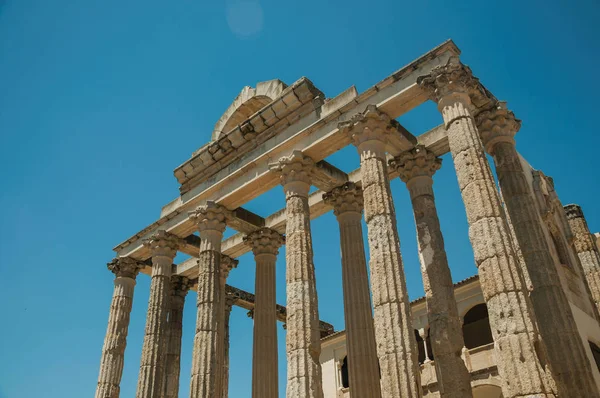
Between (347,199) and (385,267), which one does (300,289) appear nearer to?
(385,267)

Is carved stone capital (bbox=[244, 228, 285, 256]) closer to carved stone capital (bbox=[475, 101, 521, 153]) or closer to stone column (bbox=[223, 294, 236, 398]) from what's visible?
stone column (bbox=[223, 294, 236, 398])

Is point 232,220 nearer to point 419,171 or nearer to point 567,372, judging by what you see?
point 419,171

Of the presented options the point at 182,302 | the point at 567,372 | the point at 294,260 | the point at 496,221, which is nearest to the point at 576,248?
the point at 567,372

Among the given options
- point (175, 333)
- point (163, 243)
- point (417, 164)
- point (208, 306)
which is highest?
point (417, 164)

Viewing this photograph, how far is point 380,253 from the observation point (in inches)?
531

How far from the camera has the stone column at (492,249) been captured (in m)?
10.0

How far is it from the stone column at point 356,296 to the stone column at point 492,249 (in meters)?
5.40

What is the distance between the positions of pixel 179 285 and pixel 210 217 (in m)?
6.53

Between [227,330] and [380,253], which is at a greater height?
[227,330]

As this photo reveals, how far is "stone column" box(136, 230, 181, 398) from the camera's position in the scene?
18656 mm

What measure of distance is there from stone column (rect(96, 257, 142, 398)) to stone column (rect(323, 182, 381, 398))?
31.8 ft

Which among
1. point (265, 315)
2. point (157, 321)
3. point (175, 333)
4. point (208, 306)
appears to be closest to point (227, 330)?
point (175, 333)

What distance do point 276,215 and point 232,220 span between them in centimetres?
209

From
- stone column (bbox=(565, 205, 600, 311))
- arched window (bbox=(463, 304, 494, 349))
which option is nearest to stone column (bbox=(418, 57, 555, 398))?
stone column (bbox=(565, 205, 600, 311))
